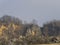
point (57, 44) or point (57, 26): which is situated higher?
point (57, 26)

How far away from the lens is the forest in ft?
17.4

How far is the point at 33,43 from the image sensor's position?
17.4 ft

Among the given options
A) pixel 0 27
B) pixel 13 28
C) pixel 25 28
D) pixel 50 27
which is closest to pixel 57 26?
pixel 50 27

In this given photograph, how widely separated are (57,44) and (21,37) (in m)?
1.07

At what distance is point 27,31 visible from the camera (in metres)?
5.38

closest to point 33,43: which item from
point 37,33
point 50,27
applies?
point 37,33

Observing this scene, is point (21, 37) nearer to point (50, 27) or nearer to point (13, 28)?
point (13, 28)

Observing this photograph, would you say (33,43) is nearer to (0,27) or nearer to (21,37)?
(21,37)

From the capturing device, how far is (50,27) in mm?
5383

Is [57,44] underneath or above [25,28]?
underneath

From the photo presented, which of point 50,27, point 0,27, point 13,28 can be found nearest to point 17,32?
point 13,28

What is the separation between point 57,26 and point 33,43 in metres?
0.88

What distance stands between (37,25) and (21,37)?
23.6 inches

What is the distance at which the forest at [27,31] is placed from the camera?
530cm
